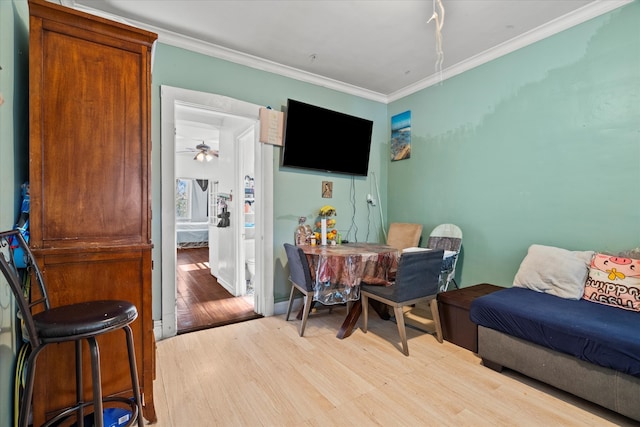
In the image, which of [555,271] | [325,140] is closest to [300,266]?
[325,140]

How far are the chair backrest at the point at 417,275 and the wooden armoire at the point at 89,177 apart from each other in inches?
69.1

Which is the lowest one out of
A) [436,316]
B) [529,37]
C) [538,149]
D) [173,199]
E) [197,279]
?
[197,279]

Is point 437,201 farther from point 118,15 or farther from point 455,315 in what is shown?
point 118,15

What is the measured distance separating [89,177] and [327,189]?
2629 millimetres

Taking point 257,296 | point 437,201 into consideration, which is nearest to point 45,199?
point 257,296

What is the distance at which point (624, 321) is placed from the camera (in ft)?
5.73

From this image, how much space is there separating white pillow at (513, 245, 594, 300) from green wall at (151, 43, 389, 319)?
2.00 meters

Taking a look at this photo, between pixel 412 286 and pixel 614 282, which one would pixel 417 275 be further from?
pixel 614 282

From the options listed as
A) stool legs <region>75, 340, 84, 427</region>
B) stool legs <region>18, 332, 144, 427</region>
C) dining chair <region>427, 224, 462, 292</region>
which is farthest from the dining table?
stool legs <region>75, 340, 84, 427</region>

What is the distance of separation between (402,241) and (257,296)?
1.97m

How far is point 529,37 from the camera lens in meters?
2.71

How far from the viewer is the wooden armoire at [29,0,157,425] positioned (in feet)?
4.35

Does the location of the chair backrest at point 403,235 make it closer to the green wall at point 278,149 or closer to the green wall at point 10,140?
the green wall at point 278,149

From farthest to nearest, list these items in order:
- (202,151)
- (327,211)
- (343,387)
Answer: (202,151), (327,211), (343,387)
